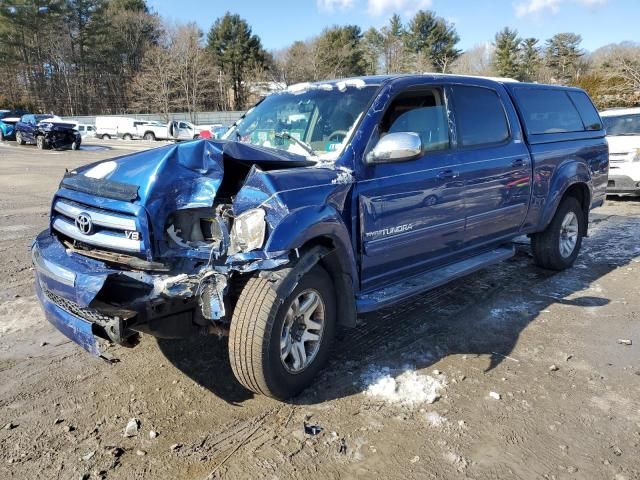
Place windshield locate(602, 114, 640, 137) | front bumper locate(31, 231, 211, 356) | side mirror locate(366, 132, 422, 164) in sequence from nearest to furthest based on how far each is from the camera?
front bumper locate(31, 231, 211, 356)
side mirror locate(366, 132, 422, 164)
windshield locate(602, 114, 640, 137)

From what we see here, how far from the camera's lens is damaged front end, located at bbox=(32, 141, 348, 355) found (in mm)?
2832

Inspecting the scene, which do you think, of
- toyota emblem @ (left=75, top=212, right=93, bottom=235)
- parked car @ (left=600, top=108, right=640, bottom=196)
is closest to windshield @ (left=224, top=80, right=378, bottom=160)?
toyota emblem @ (left=75, top=212, right=93, bottom=235)

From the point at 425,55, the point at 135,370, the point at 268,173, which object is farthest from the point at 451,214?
the point at 425,55

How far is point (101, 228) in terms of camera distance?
122 inches

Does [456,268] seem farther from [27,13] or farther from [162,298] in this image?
[27,13]

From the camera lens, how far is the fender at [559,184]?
5449mm

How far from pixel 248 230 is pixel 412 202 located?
1.45 meters

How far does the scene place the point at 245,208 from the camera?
2.94 m

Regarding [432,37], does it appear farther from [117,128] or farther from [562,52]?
[117,128]

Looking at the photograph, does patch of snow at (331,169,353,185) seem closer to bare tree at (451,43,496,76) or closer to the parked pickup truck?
the parked pickup truck

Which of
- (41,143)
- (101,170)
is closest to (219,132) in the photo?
(101,170)

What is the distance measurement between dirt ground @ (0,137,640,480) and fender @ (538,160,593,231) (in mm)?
1039

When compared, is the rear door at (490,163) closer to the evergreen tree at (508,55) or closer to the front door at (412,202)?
the front door at (412,202)

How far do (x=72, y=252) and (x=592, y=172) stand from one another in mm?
5598
